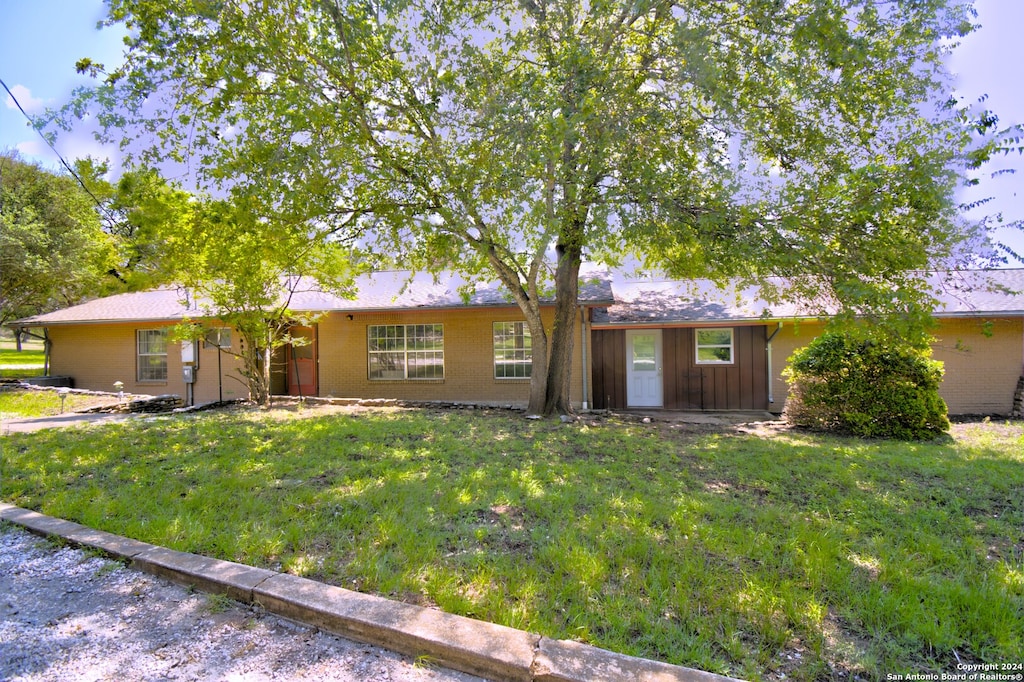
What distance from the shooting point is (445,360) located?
43.0 feet

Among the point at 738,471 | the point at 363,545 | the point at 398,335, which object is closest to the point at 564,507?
the point at 363,545

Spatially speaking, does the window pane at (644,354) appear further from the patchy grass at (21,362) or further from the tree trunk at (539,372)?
the patchy grass at (21,362)

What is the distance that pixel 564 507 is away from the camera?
4395 mm

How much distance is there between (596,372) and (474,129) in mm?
6942

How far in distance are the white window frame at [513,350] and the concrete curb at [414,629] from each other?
9.57 metres

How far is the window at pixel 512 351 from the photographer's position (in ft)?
41.5

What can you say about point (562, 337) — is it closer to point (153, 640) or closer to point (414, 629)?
point (414, 629)

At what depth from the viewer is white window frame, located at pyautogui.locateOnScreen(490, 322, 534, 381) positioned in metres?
12.6

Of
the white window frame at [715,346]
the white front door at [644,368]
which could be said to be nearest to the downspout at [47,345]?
the white front door at [644,368]

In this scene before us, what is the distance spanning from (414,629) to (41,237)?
23.1 metres

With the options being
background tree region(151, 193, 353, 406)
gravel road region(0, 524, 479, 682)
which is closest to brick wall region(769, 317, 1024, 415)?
background tree region(151, 193, 353, 406)

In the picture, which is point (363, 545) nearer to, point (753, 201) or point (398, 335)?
point (753, 201)

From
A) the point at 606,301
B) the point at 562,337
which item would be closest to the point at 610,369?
the point at 606,301

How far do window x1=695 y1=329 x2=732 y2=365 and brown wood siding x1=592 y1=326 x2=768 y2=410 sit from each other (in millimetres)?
122
